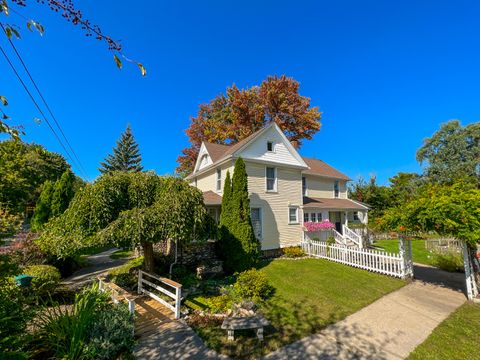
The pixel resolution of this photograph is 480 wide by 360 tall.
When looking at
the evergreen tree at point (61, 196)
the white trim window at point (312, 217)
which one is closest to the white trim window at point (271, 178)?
the white trim window at point (312, 217)

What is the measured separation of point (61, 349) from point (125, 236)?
11.0ft

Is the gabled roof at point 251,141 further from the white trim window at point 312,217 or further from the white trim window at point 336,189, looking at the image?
the white trim window at point 312,217

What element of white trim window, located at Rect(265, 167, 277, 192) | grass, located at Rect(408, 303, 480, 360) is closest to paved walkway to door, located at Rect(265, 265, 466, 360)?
grass, located at Rect(408, 303, 480, 360)

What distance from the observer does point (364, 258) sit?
1203 centimetres

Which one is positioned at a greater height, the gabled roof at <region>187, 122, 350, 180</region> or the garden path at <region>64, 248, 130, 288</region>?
the gabled roof at <region>187, 122, 350, 180</region>

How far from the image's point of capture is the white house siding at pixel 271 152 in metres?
15.1

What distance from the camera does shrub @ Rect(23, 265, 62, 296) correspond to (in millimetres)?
7561

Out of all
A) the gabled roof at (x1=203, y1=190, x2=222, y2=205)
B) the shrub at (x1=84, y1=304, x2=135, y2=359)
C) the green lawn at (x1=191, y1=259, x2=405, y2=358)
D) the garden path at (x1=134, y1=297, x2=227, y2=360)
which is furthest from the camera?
the gabled roof at (x1=203, y1=190, x2=222, y2=205)

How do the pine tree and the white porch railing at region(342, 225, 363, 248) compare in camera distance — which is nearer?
the white porch railing at region(342, 225, 363, 248)

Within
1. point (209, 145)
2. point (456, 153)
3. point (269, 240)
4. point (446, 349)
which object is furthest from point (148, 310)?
point (456, 153)

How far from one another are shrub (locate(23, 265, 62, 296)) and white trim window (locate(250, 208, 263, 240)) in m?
9.59

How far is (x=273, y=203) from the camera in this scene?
50.3 ft

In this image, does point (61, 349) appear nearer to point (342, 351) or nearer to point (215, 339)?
point (215, 339)

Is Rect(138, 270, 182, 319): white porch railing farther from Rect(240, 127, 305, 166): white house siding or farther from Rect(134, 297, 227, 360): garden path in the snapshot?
Rect(240, 127, 305, 166): white house siding
